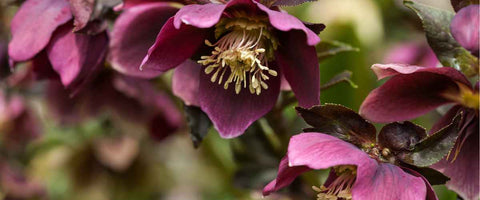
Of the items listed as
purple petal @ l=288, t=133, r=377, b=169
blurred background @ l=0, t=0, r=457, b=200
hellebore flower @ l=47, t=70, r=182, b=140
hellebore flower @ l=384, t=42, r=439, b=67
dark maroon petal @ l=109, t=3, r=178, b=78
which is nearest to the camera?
purple petal @ l=288, t=133, r=377, b=169

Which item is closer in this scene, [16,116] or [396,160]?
[396,160]

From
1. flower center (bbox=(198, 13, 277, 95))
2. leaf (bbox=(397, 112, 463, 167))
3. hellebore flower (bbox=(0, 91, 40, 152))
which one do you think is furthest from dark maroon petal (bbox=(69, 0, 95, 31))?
hellebore flower (bbox=(0, 91, 40, 152))

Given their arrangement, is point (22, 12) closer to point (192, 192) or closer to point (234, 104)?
point (234, 104)

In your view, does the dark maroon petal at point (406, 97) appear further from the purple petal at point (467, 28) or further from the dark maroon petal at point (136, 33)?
the dark maroon petal at point (136, 33)

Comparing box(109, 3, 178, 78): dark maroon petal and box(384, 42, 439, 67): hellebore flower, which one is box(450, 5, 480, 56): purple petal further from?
box(384, 42, 439, 67): hellebore flower

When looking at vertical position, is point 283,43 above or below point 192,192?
above

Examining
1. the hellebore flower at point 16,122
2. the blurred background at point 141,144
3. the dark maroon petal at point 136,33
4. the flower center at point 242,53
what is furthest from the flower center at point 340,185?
the hellebore flower at point 16,122

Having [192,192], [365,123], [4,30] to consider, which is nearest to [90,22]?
[365,123]
